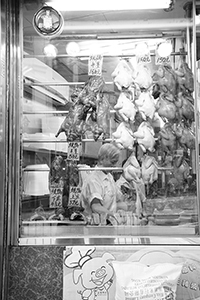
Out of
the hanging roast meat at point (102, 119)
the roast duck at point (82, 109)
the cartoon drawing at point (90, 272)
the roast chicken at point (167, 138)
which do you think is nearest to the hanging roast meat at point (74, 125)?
the roast duck at point (82, 109)

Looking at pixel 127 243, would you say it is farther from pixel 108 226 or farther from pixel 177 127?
pixel 177 127

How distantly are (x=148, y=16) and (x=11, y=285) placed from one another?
216 centimetres

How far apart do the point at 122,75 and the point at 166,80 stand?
331 mm

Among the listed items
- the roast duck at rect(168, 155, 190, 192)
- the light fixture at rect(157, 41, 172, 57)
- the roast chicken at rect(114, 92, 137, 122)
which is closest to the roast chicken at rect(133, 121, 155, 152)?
the roast chicken at rect(114, 92, 137, 122)

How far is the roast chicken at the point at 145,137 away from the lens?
104 inches

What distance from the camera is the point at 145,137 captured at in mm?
2635

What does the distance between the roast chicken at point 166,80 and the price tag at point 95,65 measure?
0.43 metres

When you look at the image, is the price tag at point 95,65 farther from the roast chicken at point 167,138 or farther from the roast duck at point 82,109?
the roast chicken at point 167,138

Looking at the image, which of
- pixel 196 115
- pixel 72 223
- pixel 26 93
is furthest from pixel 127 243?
pixel 26 93

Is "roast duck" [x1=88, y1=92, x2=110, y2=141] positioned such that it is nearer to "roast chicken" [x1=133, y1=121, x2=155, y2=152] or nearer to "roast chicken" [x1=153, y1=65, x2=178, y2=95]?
"roast chicken" [x1=133, y1=121, x2=155, y2=152]

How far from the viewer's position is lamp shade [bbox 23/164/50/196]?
8.65 feet

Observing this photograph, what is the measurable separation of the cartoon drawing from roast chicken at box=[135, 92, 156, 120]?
1043mm

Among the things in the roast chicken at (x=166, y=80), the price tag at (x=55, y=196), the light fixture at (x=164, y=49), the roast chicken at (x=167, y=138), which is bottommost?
the price tag at (x=55, y=196)

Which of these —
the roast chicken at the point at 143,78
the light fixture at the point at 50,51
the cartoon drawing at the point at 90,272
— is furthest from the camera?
the light fixture at the point at 50,51
